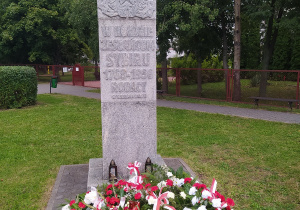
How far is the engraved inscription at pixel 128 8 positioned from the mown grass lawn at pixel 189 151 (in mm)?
2642

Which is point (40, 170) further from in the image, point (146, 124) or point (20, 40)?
point (20, 40)

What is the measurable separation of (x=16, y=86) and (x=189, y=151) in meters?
7.45

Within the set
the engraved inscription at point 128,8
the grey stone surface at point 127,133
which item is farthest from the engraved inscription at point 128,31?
the grey stone surface at point 127,133

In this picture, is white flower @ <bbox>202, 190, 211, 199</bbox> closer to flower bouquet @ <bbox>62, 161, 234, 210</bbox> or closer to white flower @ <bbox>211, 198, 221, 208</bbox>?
flower bouquet @ <bbox>62, 161, 234, 210</bbox>

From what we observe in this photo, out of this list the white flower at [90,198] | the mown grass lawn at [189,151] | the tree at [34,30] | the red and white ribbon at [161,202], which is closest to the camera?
the red and white ribbon at [161,202]

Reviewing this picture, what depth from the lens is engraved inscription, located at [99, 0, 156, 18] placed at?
12.5ft

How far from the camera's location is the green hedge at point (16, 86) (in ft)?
35.1

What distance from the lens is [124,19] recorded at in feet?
12.8

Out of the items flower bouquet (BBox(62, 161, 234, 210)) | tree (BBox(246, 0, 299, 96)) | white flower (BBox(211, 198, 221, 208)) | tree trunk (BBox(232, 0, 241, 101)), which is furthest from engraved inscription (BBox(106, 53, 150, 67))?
tree trunk (BBox(232, 0, 241, 101))

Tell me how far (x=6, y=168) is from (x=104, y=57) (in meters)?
2.93

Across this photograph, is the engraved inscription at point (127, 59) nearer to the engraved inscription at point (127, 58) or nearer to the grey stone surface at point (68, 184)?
the engraved inscription at point (127, 58)

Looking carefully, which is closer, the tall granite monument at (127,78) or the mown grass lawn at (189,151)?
the tall granite monument at (127,78)

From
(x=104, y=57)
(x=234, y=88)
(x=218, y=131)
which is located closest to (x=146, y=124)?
(x=104, y=57)

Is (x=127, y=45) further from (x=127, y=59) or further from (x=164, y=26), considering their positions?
(x=164, y=26)
